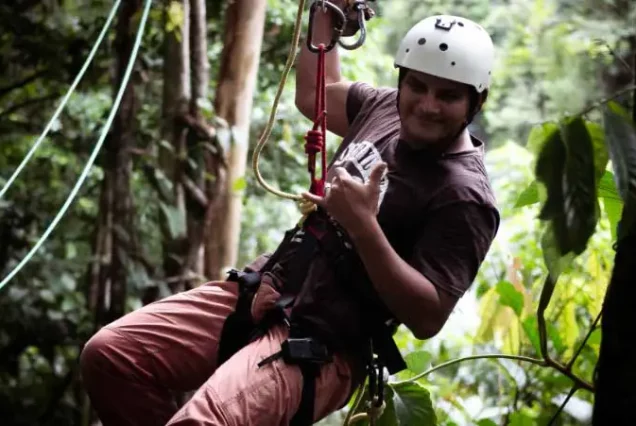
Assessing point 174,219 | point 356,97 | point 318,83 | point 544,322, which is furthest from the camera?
point 174,219

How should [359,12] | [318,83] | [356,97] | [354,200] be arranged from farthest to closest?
[356,97] → [359,12] → [318,83] → [354,200]

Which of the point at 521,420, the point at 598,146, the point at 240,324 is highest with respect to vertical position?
the point at 598,146

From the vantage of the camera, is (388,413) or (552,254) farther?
(388,413)

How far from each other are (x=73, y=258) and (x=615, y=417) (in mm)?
4177

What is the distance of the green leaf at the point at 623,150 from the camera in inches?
49.5

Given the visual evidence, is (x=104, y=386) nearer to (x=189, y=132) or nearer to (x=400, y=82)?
(x=400, y=82)

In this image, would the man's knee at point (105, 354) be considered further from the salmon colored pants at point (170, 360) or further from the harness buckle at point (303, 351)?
the harness buckle at point (303, 351)

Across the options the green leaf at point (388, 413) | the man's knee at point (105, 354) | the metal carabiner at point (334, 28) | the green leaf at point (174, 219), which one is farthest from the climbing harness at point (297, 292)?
the green leaf at point (174, 219)

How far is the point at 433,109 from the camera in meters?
1.98

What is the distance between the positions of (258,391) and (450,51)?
2.55 ft

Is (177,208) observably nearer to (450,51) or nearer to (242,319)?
(242,319)

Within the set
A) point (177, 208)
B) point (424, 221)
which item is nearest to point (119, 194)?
point (177, 208)

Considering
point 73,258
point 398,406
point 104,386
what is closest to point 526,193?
point 398,406

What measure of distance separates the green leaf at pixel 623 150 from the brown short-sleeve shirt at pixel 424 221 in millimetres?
608
